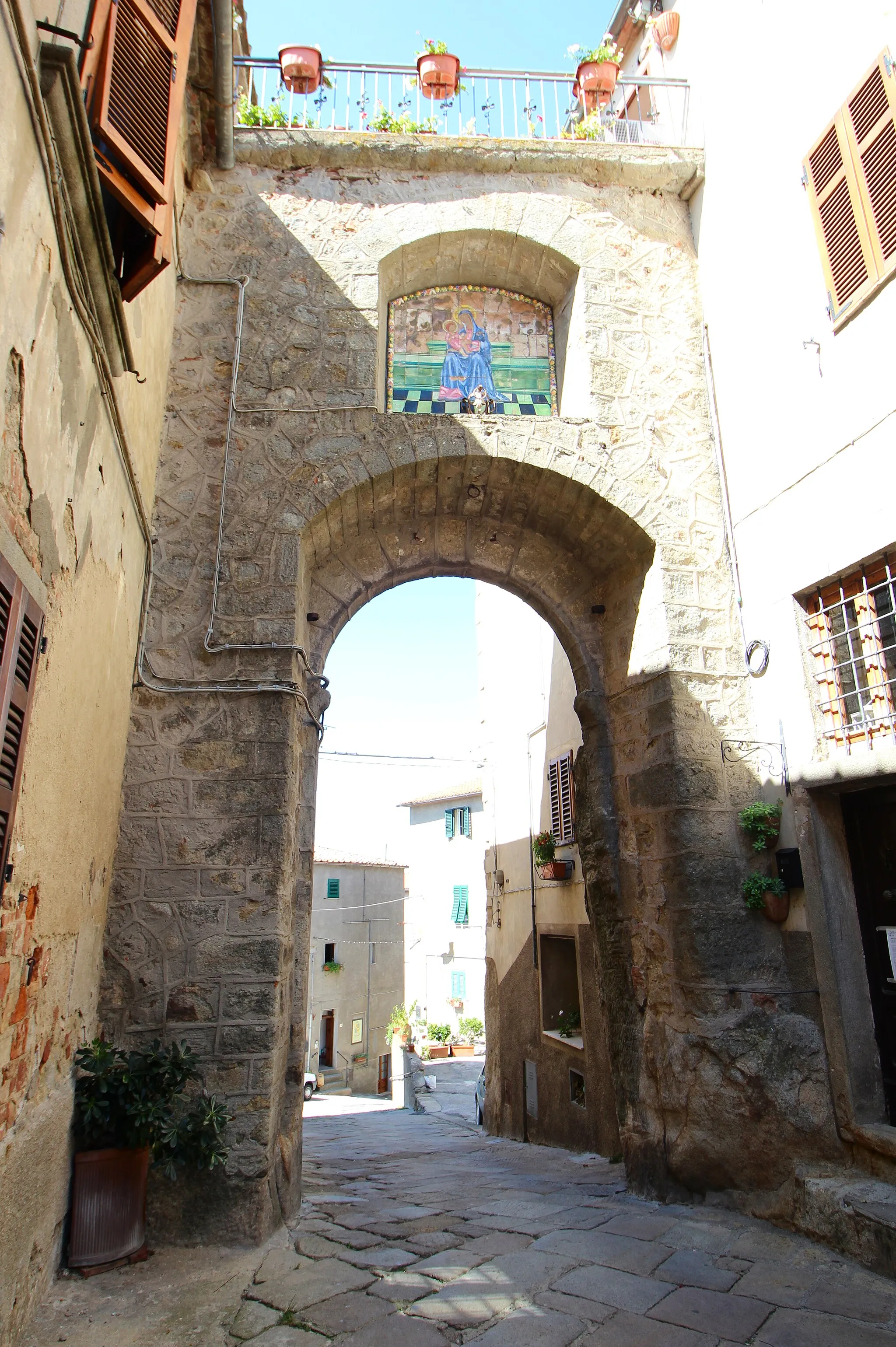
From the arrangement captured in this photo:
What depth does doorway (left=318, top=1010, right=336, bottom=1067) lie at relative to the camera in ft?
79.7

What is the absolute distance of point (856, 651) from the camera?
4.51 meters

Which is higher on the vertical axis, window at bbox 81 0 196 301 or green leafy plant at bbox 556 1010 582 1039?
window at bbox 81 0 196 301

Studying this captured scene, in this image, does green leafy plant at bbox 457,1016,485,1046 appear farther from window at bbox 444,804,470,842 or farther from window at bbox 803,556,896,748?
window at bbox 803,556,896,748

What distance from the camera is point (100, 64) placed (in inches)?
125

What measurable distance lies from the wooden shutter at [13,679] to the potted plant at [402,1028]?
16.6 metres

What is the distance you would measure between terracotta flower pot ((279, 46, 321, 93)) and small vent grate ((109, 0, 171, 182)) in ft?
10.6

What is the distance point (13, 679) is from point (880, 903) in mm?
4216

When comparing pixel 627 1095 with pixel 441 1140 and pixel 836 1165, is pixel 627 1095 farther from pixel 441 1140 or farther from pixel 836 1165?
pixel 441 1140

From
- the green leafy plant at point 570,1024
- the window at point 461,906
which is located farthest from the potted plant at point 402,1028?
the green leafy plant at point 570,1024

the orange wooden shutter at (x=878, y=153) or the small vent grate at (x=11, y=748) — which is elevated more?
the orange wooden shutter at (x=878, y=153)

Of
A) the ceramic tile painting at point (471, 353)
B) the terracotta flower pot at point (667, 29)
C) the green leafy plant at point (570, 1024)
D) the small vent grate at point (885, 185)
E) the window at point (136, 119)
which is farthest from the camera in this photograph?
the green leafy plant at point (570, 1024)

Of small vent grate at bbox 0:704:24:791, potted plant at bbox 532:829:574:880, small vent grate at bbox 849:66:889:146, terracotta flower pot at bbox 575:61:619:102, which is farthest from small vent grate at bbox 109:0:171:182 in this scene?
potted plant at bbox 532:829:574:880

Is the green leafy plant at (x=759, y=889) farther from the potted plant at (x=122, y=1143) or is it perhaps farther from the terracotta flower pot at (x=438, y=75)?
the terracotta flower pot at (x=438, y=75)

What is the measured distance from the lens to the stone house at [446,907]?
811 inches
